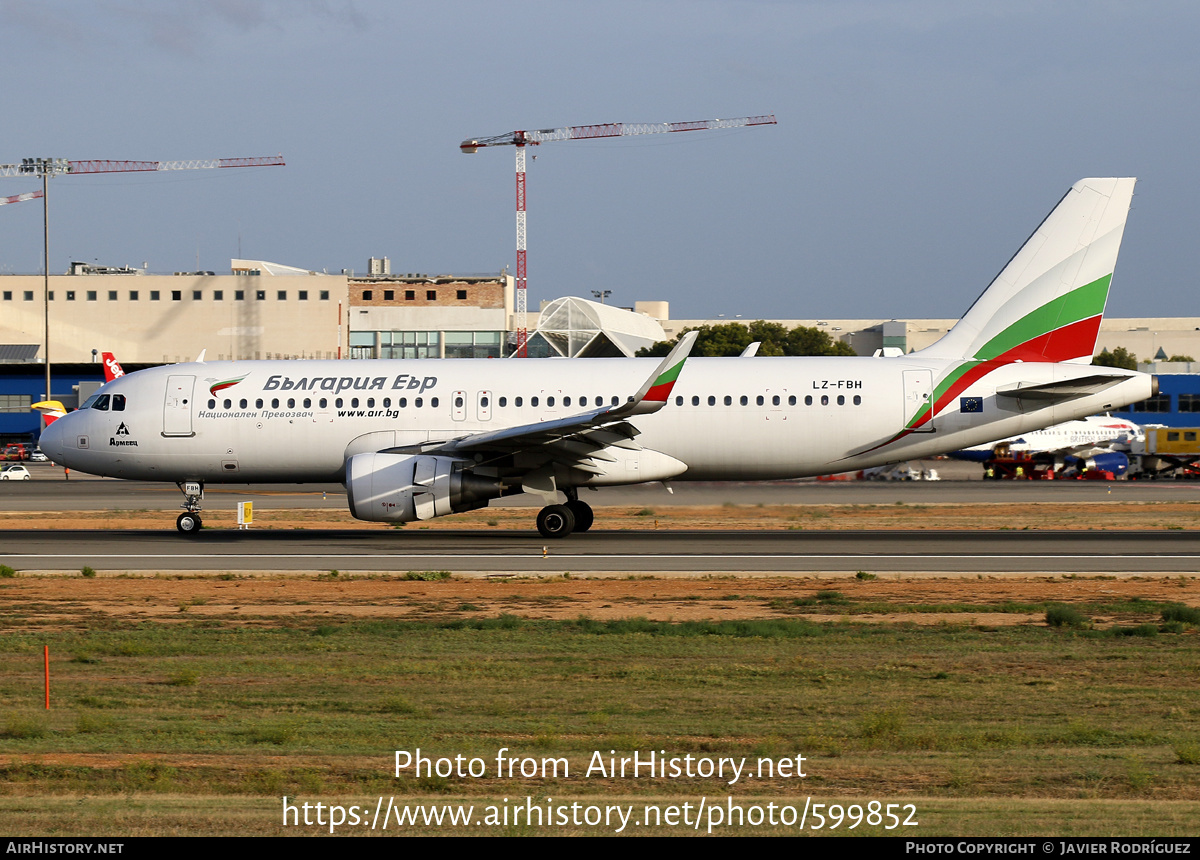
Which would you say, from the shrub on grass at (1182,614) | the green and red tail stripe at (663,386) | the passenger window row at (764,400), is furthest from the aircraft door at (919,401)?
the shrub on grass at (1182,614)

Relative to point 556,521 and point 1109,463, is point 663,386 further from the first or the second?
point 1109,463

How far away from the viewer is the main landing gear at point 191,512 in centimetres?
2875

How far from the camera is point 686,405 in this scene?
27.2m

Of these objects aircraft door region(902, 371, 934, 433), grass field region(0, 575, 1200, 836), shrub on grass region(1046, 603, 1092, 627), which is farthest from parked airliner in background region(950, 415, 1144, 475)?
shrub on grass region(1046, 603, 1092, 627)

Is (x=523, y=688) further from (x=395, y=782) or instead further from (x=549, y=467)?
(x=549, y=467)

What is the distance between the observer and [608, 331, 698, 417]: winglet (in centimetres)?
2411

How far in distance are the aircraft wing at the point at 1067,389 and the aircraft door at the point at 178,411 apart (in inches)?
771

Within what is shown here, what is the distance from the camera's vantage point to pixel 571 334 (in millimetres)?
104438

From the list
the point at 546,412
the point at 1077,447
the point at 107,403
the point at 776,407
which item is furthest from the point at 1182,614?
the point at 1077,447

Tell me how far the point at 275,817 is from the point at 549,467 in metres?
19.0

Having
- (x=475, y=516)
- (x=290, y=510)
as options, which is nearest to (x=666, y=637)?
(x=475, y=516)

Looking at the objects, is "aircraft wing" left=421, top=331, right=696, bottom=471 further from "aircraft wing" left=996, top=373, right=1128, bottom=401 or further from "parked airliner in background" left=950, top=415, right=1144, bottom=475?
"parked airliner in background" left=950, top=415, right=1144, bottom=475

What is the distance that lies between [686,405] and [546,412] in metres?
3.35

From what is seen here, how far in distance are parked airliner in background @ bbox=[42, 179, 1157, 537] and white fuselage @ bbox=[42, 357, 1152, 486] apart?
1.5 inches
